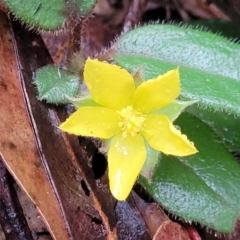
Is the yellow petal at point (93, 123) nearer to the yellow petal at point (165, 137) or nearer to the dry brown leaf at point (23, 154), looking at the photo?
the yellow petal at point (165, 137)

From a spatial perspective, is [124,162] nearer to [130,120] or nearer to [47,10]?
[130,120]

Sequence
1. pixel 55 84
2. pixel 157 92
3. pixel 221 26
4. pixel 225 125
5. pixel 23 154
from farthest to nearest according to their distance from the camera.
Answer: pixel 221 26 < pixel 225 125 < pixel 55 84 < pixel 23 154 < pixel 157 92

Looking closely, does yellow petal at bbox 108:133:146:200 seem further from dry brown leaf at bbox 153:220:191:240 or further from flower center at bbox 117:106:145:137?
dry brown leaf at bbox 153:220:191:240

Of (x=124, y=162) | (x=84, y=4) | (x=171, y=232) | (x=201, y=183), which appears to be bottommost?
(x=171, y=232)

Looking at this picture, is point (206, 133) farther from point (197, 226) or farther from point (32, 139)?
point (32, 139)

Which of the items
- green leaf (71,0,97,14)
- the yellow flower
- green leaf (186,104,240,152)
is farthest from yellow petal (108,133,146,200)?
green leaf (71,0,97,14)

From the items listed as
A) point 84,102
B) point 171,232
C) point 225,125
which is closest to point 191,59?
point 225,125

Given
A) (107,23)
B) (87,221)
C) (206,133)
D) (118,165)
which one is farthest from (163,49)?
(107,23)
